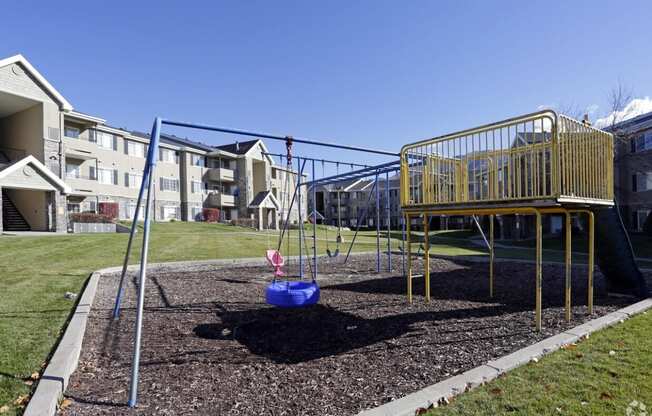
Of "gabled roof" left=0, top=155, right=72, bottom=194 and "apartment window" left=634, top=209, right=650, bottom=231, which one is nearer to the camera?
"gabled roof" left=0, top=155, right=72, bottom=194

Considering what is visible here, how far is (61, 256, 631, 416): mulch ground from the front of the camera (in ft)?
12.3

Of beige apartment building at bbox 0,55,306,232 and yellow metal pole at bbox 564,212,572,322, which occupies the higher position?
beige apartment building at bbox 0,55,306,232

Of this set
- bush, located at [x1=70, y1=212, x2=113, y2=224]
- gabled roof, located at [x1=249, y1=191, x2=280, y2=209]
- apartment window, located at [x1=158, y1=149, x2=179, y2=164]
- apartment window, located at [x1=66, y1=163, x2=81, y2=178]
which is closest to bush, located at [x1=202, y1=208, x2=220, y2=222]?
gabled roof, located at [x1=249, y1=191, x2=280, y2=209]

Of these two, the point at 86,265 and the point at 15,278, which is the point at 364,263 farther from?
the point at 15,278

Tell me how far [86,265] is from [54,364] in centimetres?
1055

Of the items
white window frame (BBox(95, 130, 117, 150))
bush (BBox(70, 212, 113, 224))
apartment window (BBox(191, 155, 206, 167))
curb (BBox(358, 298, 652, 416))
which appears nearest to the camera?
curb (BBox(358, 298, 652, 416))

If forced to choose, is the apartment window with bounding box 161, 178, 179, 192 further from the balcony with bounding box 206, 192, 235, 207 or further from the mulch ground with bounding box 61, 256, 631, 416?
the mulch ground with bounding box 61, 256, 631, 416

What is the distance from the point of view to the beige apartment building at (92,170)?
27328 mm

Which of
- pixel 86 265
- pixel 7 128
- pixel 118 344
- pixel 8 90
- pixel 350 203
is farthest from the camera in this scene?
pixel 350 203

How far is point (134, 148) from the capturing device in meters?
41.5

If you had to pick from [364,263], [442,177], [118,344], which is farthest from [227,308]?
[364,263]

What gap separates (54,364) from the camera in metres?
4.18

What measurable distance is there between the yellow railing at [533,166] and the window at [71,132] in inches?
1431

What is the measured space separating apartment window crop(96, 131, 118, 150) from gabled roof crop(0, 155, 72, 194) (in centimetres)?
1082
